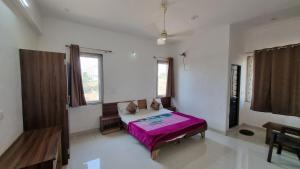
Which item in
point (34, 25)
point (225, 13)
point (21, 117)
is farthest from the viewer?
point (225, 13)

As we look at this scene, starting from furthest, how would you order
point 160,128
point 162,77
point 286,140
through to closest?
point 162,77 → point 160,128 → point 286,140

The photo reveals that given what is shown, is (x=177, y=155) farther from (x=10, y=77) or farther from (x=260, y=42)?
(x=260, y=42)

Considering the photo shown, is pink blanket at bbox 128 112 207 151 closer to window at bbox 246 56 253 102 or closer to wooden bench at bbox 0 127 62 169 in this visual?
wooden bench at bbox 0 127 62 169

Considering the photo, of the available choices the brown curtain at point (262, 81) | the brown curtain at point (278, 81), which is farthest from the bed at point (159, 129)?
the brown curtain at point (278, 81)

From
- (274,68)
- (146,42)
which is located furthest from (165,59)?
(274,68)

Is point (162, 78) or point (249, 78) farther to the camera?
point (162, 78)

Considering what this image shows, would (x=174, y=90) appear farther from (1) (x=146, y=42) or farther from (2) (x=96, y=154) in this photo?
(2) (x=96, y=154)

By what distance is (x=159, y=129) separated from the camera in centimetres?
290

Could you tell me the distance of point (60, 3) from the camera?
258 cm

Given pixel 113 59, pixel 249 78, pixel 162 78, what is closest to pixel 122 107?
pixel 113 59

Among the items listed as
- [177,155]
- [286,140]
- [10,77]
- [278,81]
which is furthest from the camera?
[278,81]

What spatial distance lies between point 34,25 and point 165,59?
12.9ft

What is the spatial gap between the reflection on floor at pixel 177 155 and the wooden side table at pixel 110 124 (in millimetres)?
291

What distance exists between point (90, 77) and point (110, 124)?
148 centimetres
